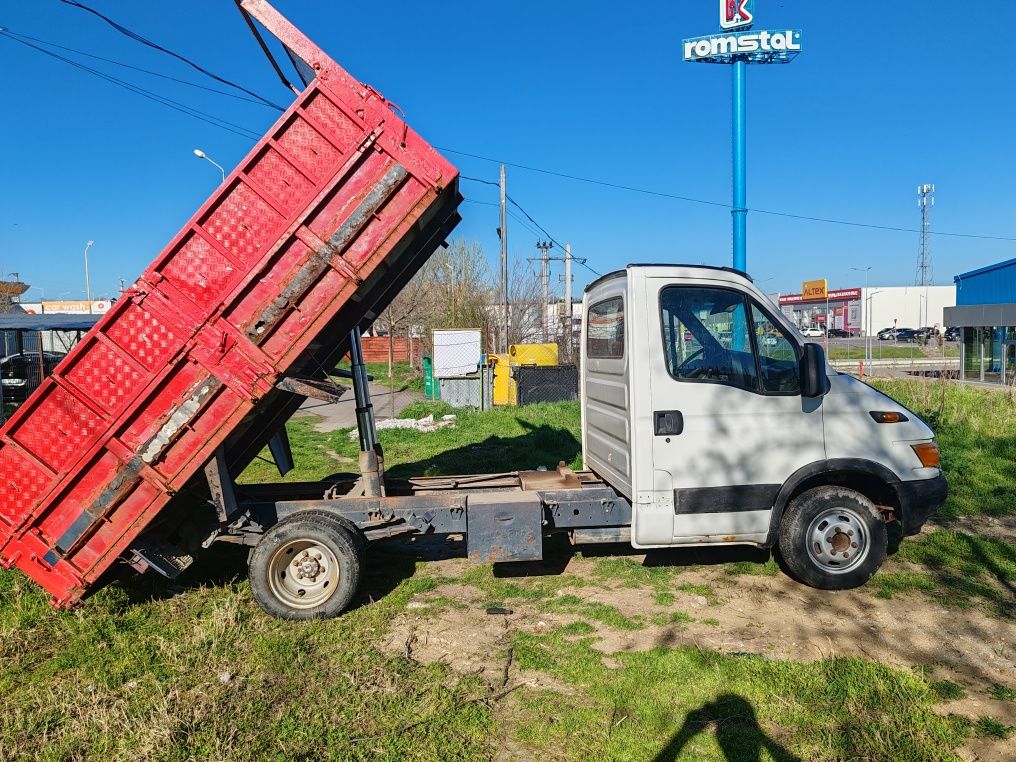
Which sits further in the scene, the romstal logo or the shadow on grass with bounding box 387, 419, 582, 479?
the romstal logo

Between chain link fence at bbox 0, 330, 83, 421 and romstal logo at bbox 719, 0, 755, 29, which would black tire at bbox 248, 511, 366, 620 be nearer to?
chain link fence at bbox 0, 330, 83, 421

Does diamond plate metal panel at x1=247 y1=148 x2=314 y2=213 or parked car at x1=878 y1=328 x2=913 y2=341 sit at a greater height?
parked car at x1=878 y1=328 x2=913 y2=341

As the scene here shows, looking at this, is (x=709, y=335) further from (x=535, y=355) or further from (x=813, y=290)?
(x=813, y=290)

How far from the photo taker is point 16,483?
4609 mm

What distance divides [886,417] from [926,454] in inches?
17.8

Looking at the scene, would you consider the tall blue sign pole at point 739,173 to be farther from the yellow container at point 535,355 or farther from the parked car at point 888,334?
the parked car at point 888,334

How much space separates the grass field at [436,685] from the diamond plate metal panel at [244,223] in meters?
2.63

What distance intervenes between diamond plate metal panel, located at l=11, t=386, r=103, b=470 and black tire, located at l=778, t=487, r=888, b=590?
5119mm

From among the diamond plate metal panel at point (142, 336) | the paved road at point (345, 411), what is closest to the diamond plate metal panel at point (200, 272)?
the diamond plate metal panel at point (142, 336)

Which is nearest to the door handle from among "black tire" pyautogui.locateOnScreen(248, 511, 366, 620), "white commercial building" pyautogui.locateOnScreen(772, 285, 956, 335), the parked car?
"black tire" pyautogui.locateOnScreen(248, 511, 366, 620)

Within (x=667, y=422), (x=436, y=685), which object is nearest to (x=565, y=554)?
(x=667, y=422)

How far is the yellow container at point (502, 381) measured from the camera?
1823 centimetres

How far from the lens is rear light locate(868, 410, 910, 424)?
535 cm

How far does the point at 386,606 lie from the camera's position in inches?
210
